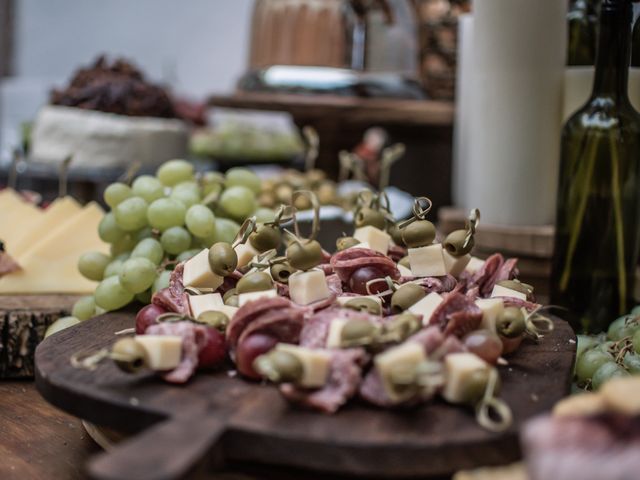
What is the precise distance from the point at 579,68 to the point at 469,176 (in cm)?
22

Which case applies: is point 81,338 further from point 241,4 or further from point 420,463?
point 241,4

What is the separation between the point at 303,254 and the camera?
26.1 inches

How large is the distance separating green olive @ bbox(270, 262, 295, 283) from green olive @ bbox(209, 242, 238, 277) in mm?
36

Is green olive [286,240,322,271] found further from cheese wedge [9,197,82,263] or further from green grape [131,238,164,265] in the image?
cheese wedge [9,197,82,263]

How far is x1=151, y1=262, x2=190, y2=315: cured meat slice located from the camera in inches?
27.5

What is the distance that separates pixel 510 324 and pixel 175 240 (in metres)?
0.40

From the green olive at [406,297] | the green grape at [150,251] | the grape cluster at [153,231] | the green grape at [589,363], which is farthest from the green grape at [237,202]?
the green grape at [589,363]

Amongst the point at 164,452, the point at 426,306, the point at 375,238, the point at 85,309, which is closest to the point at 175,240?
the point at 85,309

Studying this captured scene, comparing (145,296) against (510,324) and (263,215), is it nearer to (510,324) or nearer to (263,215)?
(263,215)

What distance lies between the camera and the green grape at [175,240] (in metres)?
0.88

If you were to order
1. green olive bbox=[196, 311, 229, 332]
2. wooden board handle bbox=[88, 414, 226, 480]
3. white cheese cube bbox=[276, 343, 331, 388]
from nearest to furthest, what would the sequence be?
wooden board handle bbox=[88, 414, 226, 480] < white cheese cube bbox=[276, 343, 331, 388] < green olive bbox=[196, 311, 229, 332]

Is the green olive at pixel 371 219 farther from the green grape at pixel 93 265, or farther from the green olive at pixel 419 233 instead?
the green grape at pixel 93 265

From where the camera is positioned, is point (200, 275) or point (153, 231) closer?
point (200, 275)

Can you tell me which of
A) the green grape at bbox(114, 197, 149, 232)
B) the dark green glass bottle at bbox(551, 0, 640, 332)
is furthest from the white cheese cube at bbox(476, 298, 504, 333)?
the green grape at bbox(114, 197, 149, 232)
